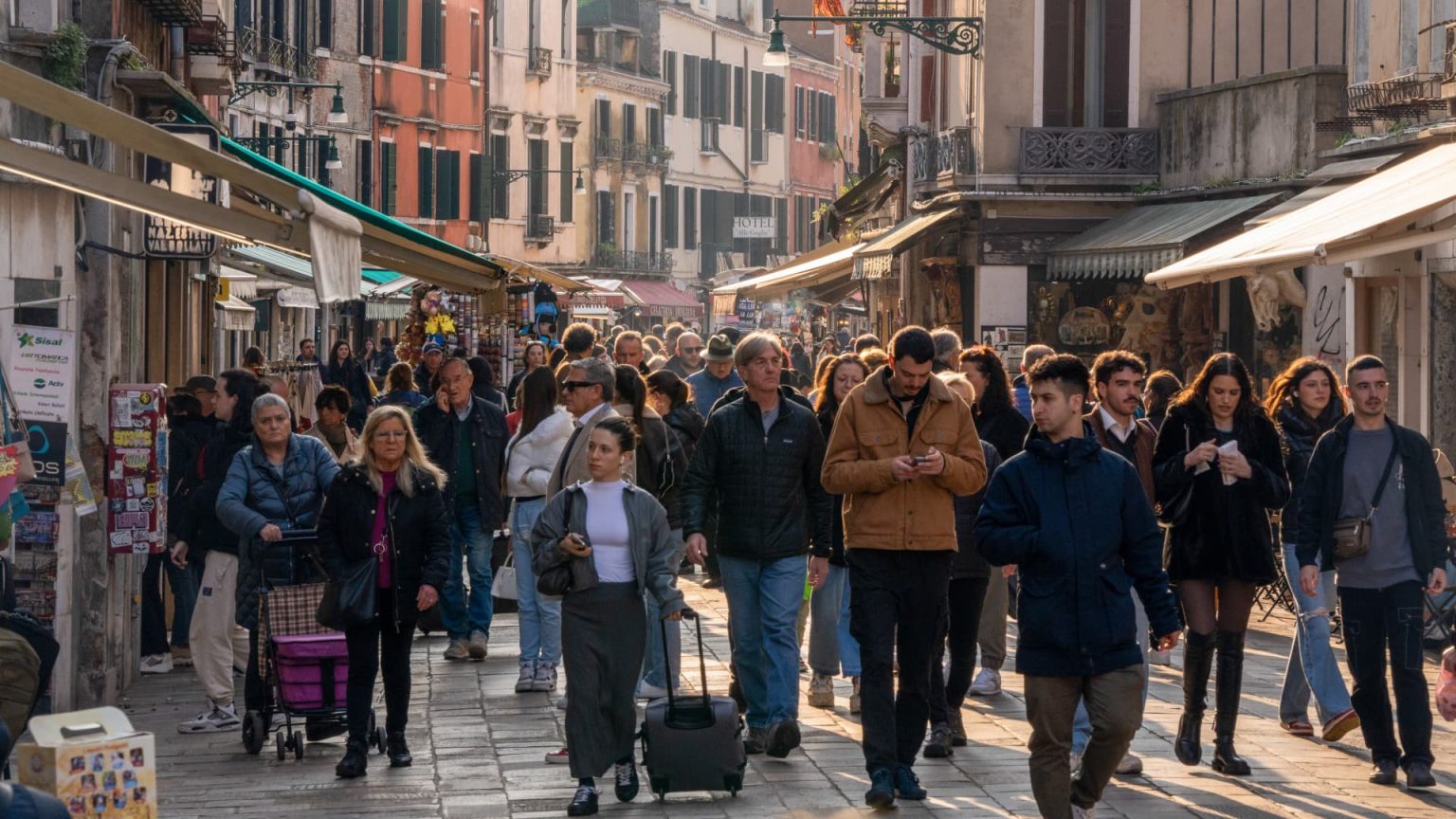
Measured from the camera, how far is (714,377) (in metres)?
15.8

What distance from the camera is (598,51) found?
6719 cm

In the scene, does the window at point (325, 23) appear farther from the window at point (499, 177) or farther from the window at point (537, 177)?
the window at point (537, 177)

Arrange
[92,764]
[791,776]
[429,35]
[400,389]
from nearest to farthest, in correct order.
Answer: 1. [92,764]
2. [791,776]
3. [400,389]
4. [429,35]

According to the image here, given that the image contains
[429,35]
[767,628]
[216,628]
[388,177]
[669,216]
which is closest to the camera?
[767,628]

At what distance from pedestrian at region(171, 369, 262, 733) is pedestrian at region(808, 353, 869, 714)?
2747mm

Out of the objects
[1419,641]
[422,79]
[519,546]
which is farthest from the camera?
[422,79]

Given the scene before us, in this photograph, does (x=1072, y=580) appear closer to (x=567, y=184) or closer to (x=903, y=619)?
(x=903, y=619)

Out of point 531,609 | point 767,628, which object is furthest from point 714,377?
point 767,628

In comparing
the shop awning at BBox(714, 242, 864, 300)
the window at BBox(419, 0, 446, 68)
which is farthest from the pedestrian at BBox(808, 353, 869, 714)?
the window at BBox(419, 0, 446, 68)

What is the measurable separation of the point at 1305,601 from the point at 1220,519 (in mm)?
998

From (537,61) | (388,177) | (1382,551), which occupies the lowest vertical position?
(1382,551)

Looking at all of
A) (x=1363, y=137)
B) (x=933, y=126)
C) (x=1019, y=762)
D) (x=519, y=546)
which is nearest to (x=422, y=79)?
(x=933, y=126)

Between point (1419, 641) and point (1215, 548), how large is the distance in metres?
Result: 0.90

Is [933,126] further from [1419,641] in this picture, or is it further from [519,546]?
[1419,641]
